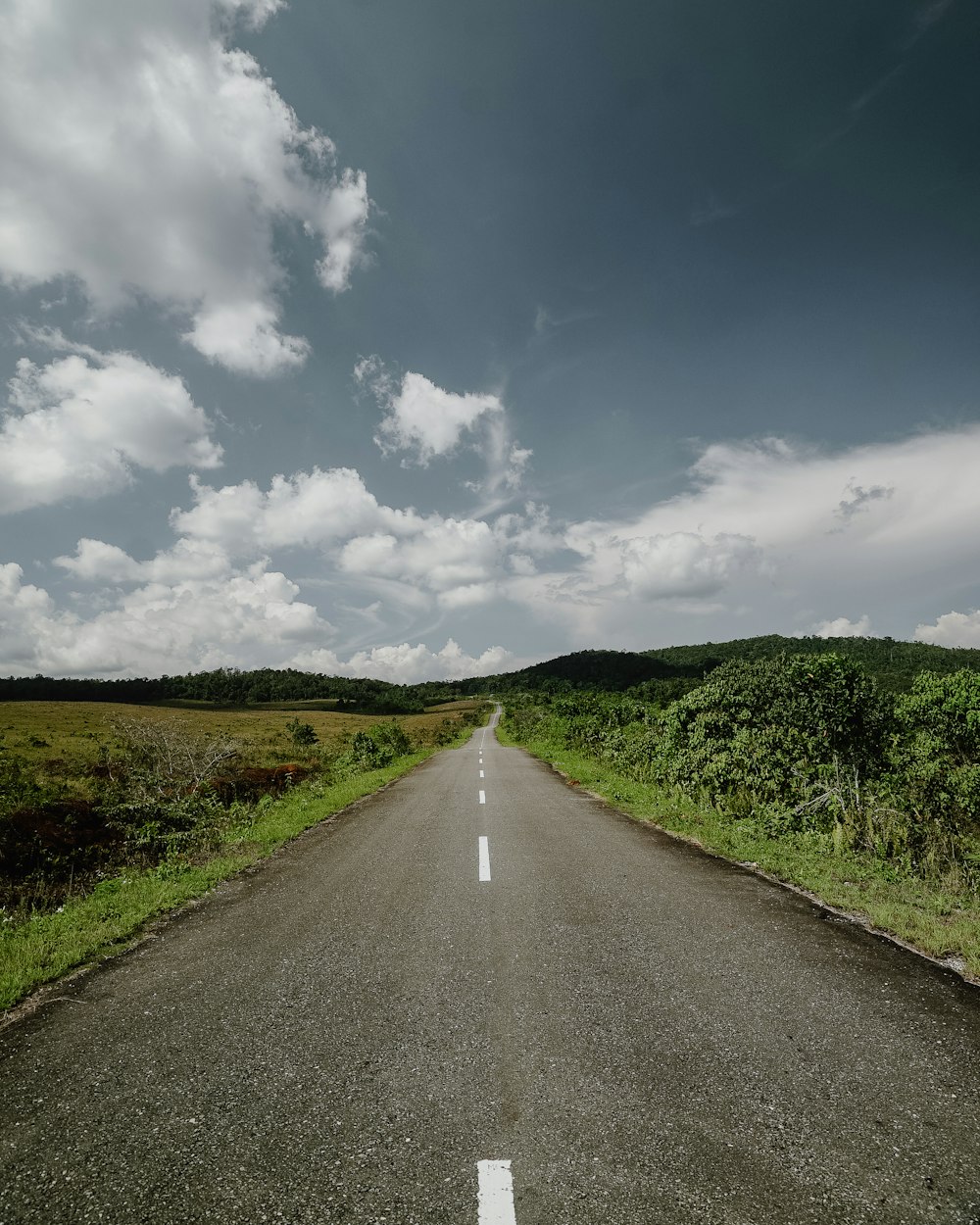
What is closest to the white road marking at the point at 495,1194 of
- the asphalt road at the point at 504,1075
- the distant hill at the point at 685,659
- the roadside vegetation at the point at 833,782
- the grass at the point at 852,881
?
the asphalt road at the point at 504,1075

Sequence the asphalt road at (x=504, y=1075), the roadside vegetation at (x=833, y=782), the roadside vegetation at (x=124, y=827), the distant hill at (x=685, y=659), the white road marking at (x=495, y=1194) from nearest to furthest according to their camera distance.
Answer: the white road marking at (x=495, y=1194)
the asphalt road at (x=504, y=1075)
the roadside vegetation at (x=124, y=827)
the roadside vegetation at (x=833, y=782)
the distant hill at (x=685, y=659)

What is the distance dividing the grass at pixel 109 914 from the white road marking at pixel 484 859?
3907mm

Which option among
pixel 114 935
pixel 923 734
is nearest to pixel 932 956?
pixel 114 935

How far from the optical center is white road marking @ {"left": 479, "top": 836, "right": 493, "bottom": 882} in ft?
26.3

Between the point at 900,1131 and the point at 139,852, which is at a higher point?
the point at 900,1131

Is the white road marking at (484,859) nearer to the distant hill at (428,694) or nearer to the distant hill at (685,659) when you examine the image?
the distant hill at (685,659)

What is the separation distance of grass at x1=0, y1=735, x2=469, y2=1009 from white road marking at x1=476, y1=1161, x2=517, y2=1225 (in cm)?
452

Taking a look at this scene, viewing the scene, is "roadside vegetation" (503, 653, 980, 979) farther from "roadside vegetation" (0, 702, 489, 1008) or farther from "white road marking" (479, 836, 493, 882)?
"roadside vegetation" (0, 702, 489, 1008)

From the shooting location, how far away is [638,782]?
17547 mm

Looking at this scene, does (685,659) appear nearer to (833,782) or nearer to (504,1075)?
(833,782)

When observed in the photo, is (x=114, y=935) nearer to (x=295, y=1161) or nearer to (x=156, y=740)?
(x=295, y=1161)

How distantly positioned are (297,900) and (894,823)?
10625 millimetres

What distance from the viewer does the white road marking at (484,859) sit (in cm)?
801

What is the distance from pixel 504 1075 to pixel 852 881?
6.15 metres
